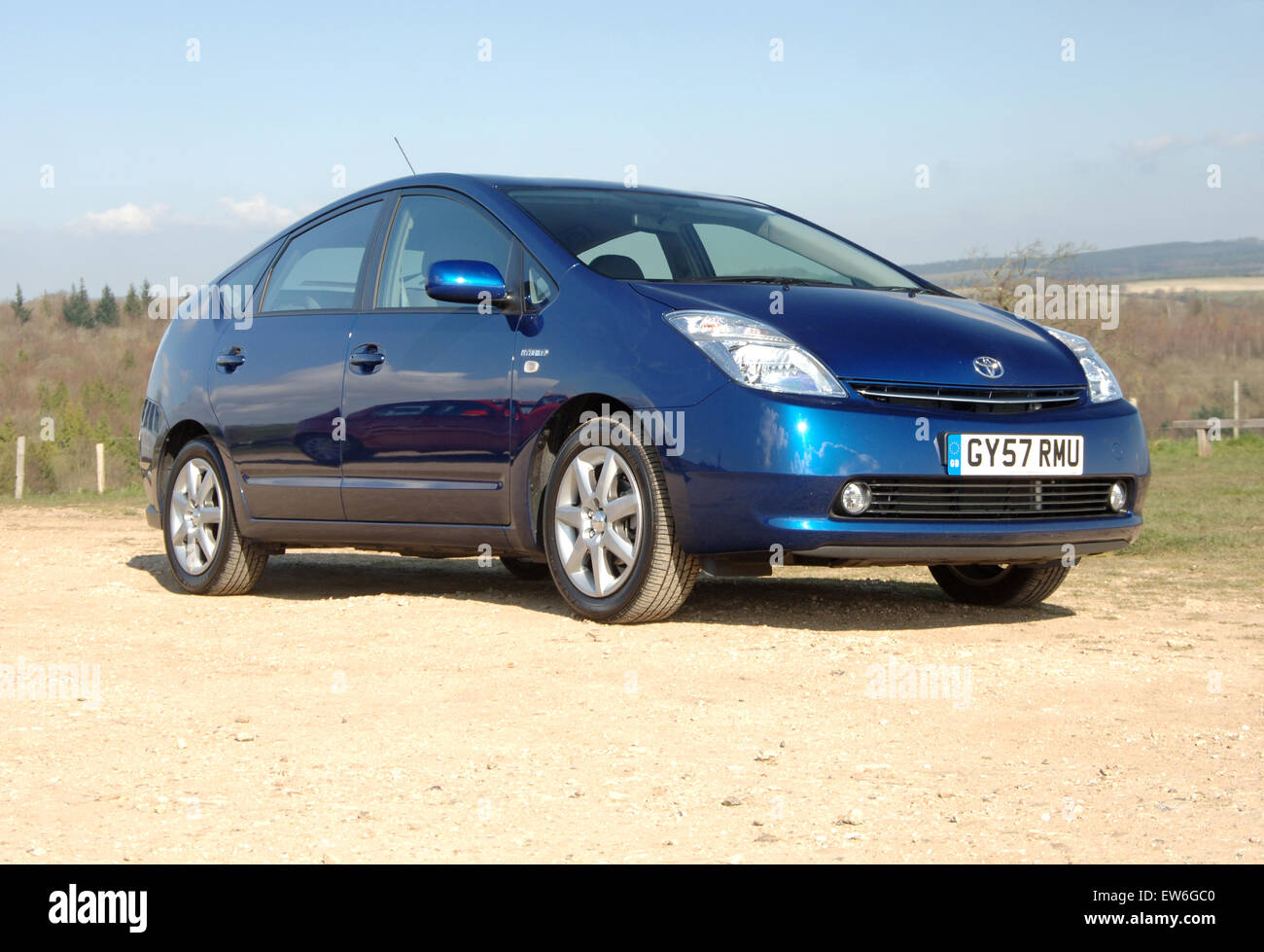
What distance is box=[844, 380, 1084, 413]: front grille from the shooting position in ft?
18.0

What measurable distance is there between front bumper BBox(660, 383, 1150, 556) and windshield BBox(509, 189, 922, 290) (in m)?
0.90

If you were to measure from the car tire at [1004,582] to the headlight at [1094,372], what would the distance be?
797 mm

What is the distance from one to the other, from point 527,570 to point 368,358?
77.8 inches

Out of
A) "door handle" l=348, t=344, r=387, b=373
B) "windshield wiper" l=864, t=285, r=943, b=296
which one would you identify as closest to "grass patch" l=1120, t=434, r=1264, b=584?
"windshield wiper" l=864, t=285, r=943, b=296

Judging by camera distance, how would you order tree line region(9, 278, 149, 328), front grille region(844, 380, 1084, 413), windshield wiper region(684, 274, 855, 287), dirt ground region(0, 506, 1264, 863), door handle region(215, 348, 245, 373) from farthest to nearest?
tree line region(9, 278, 149, 328) → door handle region(215, 348, 245, 373) → windshield wiper region(684, 274, 855, 287) → front grille region(844, 380, 1084, 413) → dirt ground region(0, 506, 1264, 863)

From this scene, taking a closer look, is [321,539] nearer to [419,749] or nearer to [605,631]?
[605,631]

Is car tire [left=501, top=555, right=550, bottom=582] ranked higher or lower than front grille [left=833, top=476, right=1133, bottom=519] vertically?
lower

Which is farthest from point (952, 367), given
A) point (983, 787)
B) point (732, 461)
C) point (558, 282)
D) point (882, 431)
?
point (983, 787)

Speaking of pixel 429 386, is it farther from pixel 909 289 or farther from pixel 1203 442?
pixel 1203 442

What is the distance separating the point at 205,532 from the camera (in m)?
7.51

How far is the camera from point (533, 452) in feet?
19.8

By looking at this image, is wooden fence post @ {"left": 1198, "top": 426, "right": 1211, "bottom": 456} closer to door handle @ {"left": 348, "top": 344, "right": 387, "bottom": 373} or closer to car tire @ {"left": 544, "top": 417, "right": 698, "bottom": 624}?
door handle @ {"left": 348, "top": 344, "right": 387, "bottom": 373}

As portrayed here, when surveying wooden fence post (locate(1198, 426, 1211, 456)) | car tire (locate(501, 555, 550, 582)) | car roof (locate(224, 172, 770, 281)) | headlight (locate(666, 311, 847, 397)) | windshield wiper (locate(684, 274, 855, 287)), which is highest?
car roof (locate(224, 172, 770, 281))
